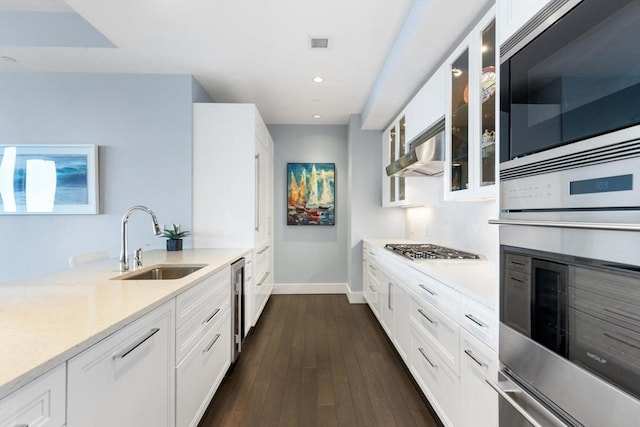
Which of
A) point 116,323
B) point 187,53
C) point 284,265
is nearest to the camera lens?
point 116,323

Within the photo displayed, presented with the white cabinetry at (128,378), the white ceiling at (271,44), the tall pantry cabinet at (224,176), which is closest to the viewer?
the white cabinetry at (128,378)

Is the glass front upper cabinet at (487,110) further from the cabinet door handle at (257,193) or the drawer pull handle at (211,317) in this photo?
the cabinet door handle at (257,193)

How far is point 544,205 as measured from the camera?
0.83 m

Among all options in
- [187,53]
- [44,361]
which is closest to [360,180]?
[187,53]

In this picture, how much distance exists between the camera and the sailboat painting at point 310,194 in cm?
471

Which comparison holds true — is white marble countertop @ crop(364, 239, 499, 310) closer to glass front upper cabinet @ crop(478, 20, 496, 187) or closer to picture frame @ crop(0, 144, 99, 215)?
glass front upper cabinet @ crop(478, 20, 496, 187)

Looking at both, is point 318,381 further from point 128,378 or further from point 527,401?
point 527,401

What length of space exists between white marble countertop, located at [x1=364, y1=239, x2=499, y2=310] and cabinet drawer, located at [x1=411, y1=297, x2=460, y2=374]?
21 centimetres

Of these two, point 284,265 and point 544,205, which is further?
point 284,265

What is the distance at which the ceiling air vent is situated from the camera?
94.3 inches

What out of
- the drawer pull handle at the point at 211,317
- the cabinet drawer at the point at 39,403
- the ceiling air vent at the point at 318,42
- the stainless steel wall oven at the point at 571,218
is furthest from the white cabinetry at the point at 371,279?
the cabinet drawer at the point at 39,403

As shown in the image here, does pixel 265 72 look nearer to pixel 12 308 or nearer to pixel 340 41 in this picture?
pixel 340 41

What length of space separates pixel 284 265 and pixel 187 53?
3146 millimetres

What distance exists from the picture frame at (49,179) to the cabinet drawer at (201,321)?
1.86 meters
